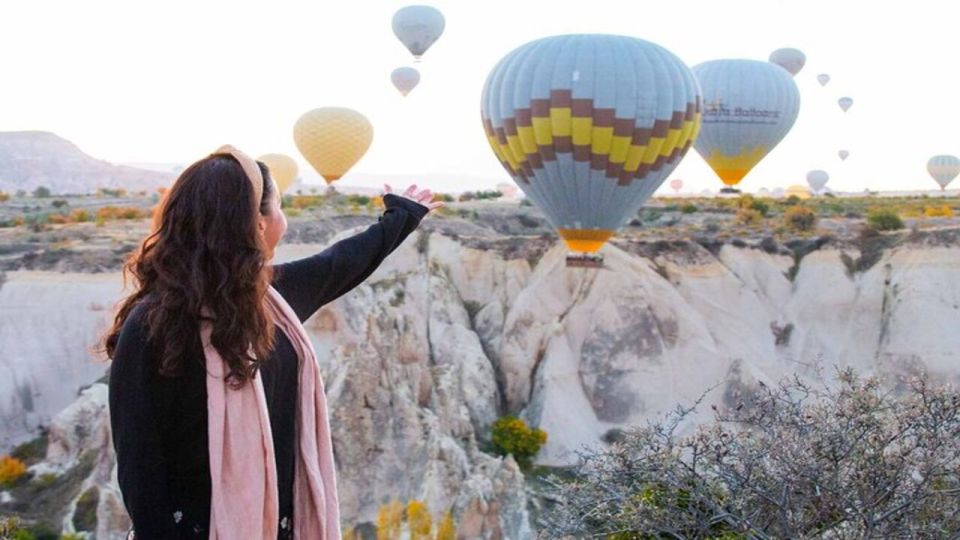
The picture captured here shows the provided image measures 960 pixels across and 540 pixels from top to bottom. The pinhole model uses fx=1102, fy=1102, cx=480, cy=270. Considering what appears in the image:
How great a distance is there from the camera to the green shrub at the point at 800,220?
1120 inches

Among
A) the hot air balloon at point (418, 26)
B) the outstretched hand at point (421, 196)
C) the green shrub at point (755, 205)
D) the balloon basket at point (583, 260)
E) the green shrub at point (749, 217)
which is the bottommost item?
the balloon basket at point (583, 260)

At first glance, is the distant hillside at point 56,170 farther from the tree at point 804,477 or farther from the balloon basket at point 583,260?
the tree at point 804,477

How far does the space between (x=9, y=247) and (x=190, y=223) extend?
2454 centimetres

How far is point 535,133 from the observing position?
19.5 m

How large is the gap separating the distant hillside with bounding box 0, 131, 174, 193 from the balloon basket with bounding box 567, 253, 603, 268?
310ft

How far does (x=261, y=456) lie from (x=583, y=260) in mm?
19275

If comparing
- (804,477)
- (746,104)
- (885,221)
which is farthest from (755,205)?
(804,477)

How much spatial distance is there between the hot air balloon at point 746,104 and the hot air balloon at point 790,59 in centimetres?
1841

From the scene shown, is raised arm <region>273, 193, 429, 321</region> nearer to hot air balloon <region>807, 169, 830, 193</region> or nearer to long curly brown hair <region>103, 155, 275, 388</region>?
long curly brown hair <region>103, 155, 275, 388</region>

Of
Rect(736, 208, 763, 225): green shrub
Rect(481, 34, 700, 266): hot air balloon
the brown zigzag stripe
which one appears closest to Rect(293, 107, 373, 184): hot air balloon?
Rect(736, 208, 763, 225): green shrub

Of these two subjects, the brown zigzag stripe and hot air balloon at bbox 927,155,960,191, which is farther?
hot air balloon at bbox 927,155,960,191

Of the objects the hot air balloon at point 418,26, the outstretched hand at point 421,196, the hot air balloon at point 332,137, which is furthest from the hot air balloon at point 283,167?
the outstretched hand at point 421,196

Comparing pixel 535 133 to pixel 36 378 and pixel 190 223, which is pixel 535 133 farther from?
pixel 190 223

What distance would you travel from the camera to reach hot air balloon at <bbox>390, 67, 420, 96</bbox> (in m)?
42.2
